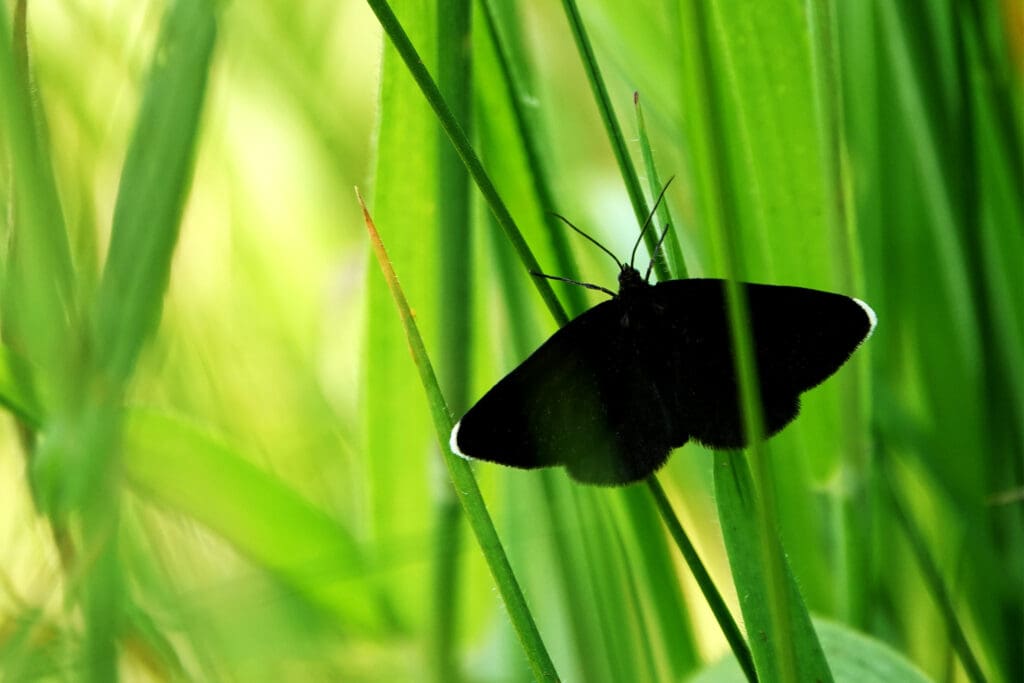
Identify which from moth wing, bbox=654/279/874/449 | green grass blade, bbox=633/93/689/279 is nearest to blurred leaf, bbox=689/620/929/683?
moth wing, bbox=654/279/874/449

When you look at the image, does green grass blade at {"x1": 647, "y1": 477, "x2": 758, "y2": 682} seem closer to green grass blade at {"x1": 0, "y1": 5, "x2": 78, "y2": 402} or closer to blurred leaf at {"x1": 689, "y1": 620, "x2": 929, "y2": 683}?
blurred leaf at {"x1": 689, "y1": 620, "x2": 929, "y2": 683}

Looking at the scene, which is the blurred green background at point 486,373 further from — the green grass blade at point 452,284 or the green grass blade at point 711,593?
the green grass blade at point 711,593

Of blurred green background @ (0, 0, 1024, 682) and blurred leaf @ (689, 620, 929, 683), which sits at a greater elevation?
blurred green background @ (0, 0, 1024, 682)

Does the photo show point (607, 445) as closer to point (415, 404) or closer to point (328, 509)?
point (415, 404)

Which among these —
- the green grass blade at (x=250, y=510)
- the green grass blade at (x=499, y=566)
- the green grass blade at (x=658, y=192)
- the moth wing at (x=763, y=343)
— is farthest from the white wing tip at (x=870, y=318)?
the green grass blade at (x=250, y=510)

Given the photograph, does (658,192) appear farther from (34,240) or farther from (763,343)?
(34,240)

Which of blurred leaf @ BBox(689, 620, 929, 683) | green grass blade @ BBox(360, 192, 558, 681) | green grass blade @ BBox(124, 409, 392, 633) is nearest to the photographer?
green grass blade @ BBox(360, 192, 558, 681)

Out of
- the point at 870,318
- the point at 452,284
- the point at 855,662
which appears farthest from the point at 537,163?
the point at 855,662
